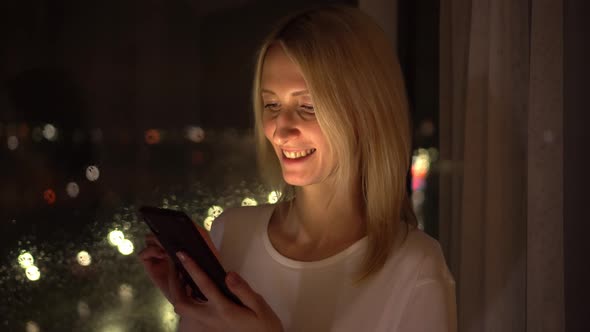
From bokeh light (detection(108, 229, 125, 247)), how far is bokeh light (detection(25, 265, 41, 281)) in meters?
0.19

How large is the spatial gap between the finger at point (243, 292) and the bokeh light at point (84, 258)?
2.66 feet

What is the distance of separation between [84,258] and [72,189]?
0.19m

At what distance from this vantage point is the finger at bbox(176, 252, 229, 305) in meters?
0.86

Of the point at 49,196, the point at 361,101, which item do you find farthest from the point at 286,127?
the point at 49,196

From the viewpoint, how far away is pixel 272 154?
118 cm

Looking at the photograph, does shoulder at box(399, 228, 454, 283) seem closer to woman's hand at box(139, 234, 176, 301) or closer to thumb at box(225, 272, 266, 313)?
thumb at box(225, 272, 266, 313)

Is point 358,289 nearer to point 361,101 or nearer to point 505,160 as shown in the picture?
point 361,101

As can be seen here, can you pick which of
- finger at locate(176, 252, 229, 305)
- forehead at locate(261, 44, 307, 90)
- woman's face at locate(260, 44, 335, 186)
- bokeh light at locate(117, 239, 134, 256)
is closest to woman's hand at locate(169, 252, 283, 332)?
finger at locate(176, 252, 229, 305)

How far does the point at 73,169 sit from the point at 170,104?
31cm

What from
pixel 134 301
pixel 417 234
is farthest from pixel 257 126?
pixel 134 301

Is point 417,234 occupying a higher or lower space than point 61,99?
lower

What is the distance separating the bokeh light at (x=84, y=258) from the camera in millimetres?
1512

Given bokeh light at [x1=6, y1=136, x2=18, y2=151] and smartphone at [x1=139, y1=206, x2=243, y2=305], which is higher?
bokeh light at [x1=6, y1=136, x2=18, y2=151]

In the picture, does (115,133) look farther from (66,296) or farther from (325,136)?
(325,136)
